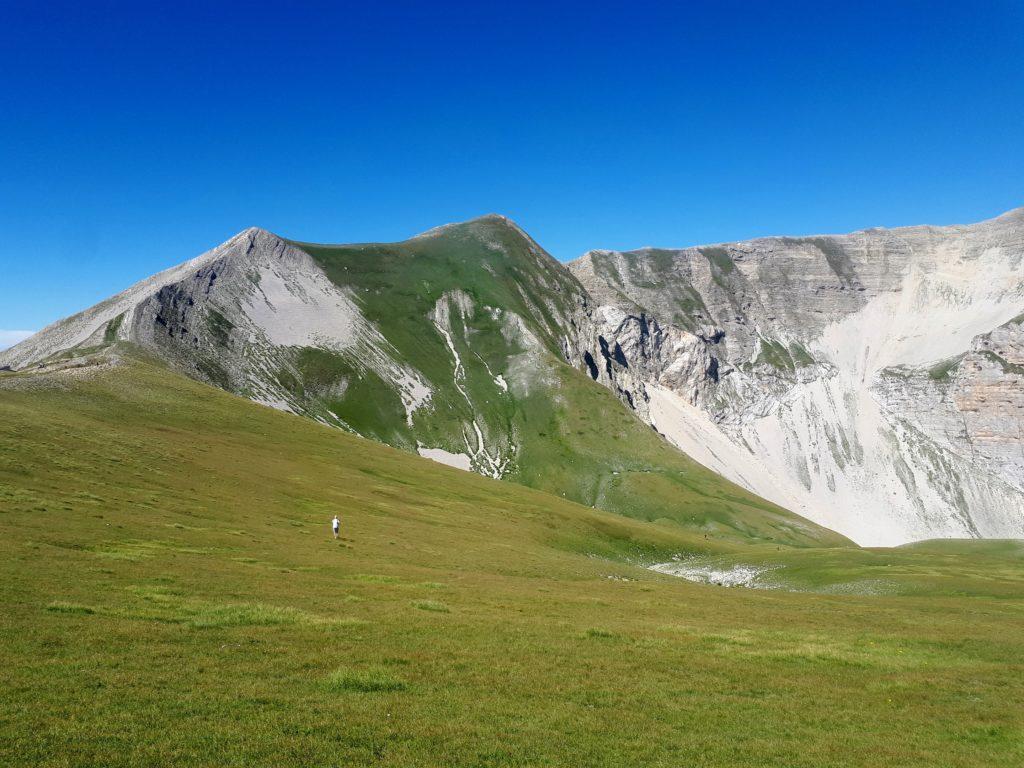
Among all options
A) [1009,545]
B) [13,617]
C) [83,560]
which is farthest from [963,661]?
[1009,545]

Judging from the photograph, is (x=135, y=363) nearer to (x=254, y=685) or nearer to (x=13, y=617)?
(x=13, y=617)

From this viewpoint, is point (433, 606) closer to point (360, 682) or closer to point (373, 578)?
point (373, 578)

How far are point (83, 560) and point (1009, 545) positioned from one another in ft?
680

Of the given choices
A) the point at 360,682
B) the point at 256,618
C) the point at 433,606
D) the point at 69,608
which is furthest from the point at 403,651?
the point at 69,608

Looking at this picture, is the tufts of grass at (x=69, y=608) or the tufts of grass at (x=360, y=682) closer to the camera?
the tufts of grass at (x=360, y=682)

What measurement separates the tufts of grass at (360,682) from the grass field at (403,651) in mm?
65

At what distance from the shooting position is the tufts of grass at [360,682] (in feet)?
64.0

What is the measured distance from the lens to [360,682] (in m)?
19.7

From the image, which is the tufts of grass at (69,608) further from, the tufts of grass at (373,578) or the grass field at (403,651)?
the tufts of grass at (373,578)

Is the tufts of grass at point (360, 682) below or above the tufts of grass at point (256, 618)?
above

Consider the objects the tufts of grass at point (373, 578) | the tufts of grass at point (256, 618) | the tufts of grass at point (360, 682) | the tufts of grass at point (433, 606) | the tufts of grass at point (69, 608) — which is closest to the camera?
the tufts of grass at point (360, 682)

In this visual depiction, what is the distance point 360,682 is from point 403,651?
4.47 m

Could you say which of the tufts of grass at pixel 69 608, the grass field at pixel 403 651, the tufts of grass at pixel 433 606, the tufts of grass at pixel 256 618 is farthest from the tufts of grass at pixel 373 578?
the tufts of grass at pixel 69 608

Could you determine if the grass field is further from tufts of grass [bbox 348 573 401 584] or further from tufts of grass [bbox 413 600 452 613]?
tufts of grass [bbox 348 573 401 584]
